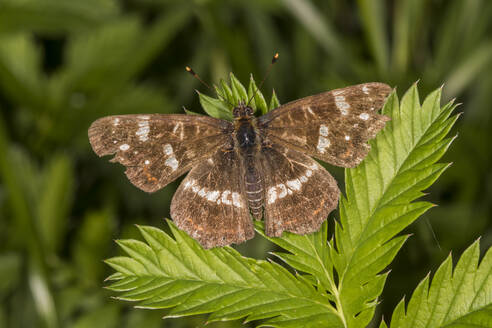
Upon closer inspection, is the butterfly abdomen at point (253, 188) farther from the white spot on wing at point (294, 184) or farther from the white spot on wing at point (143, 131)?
the white spot on wing at point (143, 131)

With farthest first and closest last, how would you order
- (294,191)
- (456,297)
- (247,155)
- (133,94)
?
→ (133,94) → (247,155) → (294,191) → (456,297)

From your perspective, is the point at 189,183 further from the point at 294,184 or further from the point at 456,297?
the point at 456,297

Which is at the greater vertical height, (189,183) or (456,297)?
(189,183)

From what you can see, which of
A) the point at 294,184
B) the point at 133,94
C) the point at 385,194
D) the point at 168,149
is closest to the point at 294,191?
the point at 294,184

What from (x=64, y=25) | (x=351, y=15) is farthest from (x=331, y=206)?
(x=351, y=15)

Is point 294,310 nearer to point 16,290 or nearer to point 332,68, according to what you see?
point 16,290

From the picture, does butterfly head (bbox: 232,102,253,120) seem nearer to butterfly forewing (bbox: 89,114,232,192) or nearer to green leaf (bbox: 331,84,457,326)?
butterfly forewing (bbox: 89,114,232,192)

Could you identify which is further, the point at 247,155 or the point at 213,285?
the point at 247,155

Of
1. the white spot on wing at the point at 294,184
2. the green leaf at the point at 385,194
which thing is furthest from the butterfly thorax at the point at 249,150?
the green leaf at the point at 385,194
